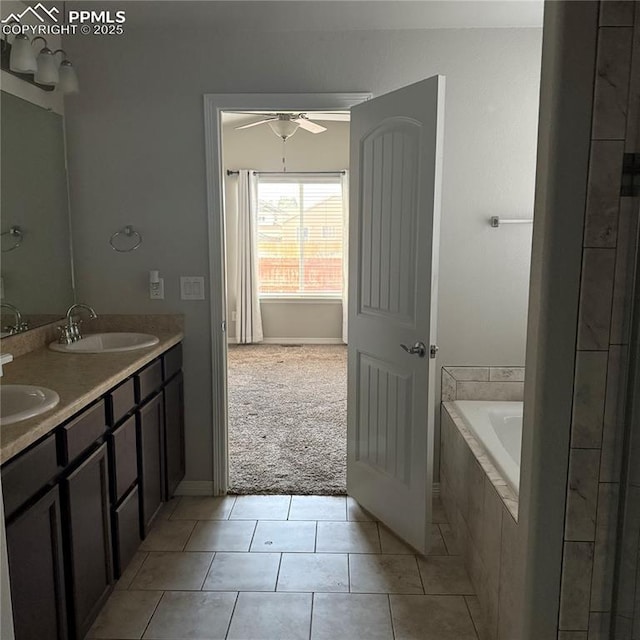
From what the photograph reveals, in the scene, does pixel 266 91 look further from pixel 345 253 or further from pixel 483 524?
pixel 345 253

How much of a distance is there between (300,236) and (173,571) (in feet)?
17.5

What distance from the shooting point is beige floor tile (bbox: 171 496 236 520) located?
295 cm

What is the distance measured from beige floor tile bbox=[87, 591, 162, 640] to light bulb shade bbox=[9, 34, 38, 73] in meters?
2.20

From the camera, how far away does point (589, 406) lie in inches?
50.8

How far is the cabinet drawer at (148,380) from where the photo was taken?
7.89ft

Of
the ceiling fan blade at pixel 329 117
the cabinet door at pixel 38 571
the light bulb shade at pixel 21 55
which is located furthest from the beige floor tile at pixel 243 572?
the ceiling fan blade at pixel 329 117

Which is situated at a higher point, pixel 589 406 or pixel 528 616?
pixel 589 406

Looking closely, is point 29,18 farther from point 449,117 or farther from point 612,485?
point 612,485

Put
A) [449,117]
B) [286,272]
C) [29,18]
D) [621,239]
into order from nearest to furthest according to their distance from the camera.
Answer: [621,239] < [29,18] < [449,117] < [286,272]

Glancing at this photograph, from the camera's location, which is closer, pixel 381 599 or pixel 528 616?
pixel 528 616

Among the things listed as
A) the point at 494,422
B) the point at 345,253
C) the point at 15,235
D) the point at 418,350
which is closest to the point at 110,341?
the point at 15,235

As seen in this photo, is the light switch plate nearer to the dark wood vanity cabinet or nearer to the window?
the dark wood vanity cabinet

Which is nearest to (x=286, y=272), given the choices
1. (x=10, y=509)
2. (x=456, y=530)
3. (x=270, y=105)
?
(x=270, y=105)

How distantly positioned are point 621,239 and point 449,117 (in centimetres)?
182
